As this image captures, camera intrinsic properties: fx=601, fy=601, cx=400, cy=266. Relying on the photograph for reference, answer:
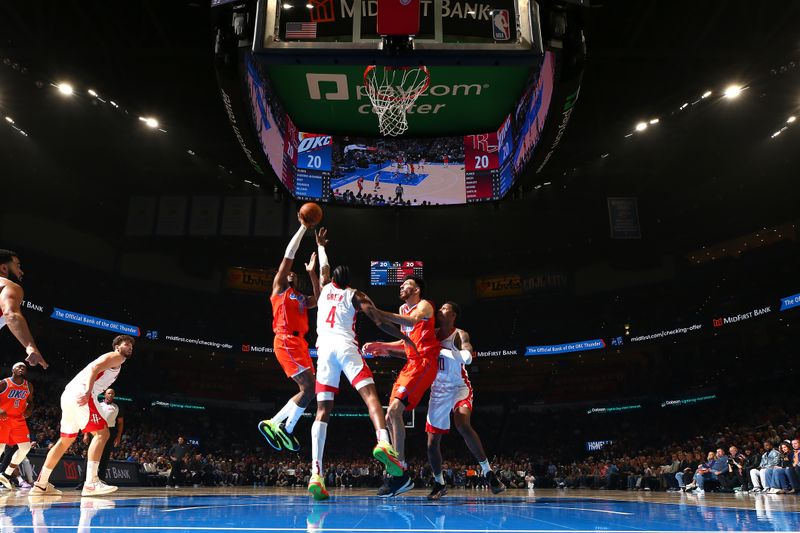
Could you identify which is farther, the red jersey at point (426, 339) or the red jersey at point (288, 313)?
the red jersey at point (426, 339)

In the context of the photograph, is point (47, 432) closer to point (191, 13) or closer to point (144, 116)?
point (144, 116)

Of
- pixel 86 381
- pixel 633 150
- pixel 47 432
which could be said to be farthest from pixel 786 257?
pixel 47 432

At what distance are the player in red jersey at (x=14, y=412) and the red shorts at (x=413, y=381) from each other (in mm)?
5413

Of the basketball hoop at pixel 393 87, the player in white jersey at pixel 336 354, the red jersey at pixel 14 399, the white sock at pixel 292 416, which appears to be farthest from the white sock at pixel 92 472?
the basketball hoop at pixel 393 87

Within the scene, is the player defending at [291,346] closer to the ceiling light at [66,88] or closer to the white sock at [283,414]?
the white sock at [283,414]

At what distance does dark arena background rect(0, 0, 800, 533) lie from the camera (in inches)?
228

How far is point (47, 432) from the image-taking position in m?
16.7

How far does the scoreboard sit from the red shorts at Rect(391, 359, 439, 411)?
1657 cm

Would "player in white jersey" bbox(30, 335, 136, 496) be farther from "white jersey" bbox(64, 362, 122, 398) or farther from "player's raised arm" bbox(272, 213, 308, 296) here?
"player's raised arm" bbox(272, 213, 308, 296)

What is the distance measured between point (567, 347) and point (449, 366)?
22.3 meters

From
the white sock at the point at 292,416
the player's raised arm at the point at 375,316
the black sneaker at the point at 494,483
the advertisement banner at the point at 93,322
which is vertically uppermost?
the advertisement banner at the point at 93,322

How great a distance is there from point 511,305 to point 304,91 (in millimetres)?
22694

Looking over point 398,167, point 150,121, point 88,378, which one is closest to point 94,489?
point 88,378

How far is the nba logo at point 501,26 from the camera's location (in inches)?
227
